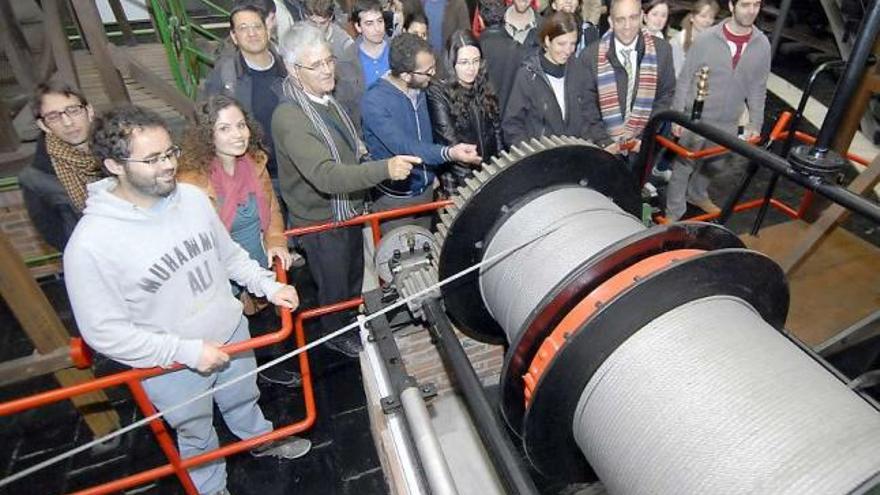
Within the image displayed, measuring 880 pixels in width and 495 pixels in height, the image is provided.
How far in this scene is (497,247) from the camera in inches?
91.4

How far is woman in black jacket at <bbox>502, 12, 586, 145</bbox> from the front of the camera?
356cm

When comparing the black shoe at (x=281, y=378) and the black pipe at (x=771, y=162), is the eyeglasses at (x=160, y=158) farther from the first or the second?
the black pipe at (x=771, y=162)

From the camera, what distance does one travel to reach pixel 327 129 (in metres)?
2.98

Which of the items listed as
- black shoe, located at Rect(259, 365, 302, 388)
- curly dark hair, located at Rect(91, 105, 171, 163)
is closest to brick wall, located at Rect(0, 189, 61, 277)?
black shoe, located at Rect(259, 365, 302, 388)

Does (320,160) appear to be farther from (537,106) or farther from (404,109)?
(537,106)

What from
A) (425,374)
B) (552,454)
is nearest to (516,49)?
(425,374)

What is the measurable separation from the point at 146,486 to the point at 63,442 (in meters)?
0.85

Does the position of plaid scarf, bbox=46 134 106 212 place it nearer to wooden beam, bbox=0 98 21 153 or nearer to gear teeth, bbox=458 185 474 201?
gear teeth, bbox=458 185 474 201

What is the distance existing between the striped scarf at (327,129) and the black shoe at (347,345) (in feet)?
3.52

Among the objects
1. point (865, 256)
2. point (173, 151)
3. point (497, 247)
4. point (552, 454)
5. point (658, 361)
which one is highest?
point (173, 151)

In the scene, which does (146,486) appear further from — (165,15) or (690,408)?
(165,15)

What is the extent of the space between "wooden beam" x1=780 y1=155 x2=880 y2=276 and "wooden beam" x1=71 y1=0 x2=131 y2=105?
277 inches

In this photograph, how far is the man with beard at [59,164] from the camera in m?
2.80

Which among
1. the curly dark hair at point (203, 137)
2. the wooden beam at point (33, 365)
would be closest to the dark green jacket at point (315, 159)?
the curly dark hair at point (203, 137)
